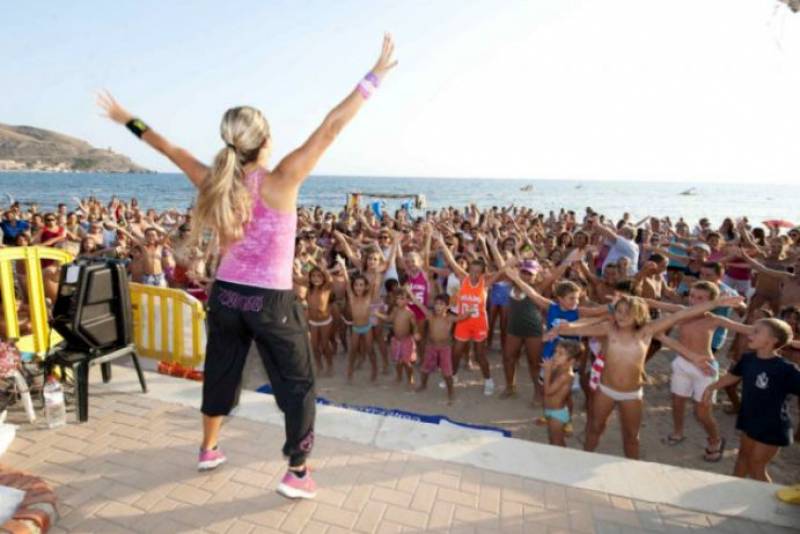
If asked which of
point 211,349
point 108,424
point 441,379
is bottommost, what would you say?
point 441,379

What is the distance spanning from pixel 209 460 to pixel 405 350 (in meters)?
3.73

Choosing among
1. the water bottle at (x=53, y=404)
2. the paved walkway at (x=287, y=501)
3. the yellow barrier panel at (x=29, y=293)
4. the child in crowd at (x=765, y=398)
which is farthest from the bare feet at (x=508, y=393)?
the yellow barrier panel at (x=29, y=293)

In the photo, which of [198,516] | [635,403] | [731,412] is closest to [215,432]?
[198,516]

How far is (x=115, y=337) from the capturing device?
3.98m

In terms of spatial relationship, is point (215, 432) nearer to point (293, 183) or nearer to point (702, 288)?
point (293, 183)

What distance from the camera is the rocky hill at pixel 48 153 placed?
519ft

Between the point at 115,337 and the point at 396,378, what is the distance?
150 inches

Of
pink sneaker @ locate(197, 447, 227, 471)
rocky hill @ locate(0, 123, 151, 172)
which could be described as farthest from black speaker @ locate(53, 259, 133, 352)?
rocky hill @ locate(0, 123, 151, 172)

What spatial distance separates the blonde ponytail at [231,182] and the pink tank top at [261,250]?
5cm

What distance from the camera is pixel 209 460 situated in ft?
9.53

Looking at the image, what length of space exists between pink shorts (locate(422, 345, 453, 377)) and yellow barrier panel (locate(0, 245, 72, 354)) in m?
4.16

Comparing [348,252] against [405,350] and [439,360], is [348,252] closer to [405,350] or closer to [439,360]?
[405,350]

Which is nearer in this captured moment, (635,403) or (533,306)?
(635,403)

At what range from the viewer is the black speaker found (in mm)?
3682
